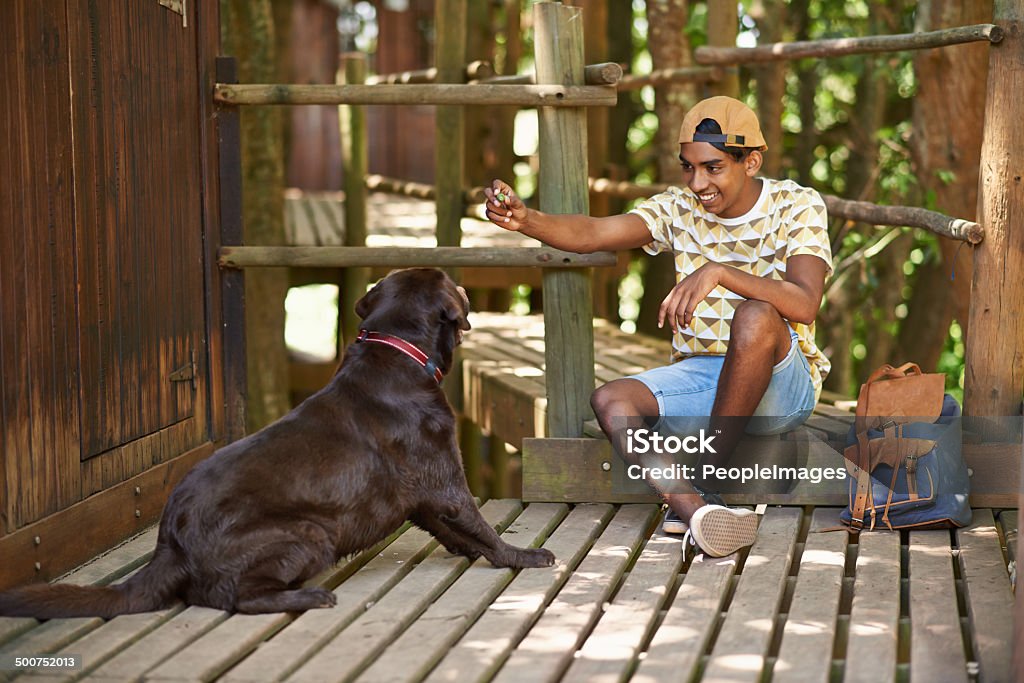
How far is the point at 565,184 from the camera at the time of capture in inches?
175

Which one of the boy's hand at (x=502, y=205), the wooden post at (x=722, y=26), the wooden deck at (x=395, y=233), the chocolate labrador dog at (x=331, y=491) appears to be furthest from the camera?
the wooden deck at (x=395, y=233)

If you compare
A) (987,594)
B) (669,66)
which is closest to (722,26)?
(669,66)

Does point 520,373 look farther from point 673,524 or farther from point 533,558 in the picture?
point 533,558

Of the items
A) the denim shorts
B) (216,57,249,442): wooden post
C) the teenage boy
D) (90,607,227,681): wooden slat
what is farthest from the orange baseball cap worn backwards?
(90,607,227,681): wooden slat

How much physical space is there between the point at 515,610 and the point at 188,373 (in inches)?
68.7

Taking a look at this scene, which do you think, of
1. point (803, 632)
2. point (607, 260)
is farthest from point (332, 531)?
point (607, 260)

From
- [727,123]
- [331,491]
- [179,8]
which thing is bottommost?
[331,491]

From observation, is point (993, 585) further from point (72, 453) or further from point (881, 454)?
point (72, 453)

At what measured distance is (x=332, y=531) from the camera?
3402 millimetres

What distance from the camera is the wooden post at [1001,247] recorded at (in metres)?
4.12

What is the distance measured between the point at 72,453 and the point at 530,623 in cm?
144

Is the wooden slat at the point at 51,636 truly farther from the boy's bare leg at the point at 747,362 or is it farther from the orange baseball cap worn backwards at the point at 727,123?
the orange baseball cap worn backwards at the point at 727,123

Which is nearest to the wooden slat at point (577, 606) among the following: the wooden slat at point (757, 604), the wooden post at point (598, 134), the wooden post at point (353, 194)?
the wooden slat at point (757, 604)

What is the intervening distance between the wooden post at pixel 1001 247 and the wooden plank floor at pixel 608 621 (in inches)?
20.4
